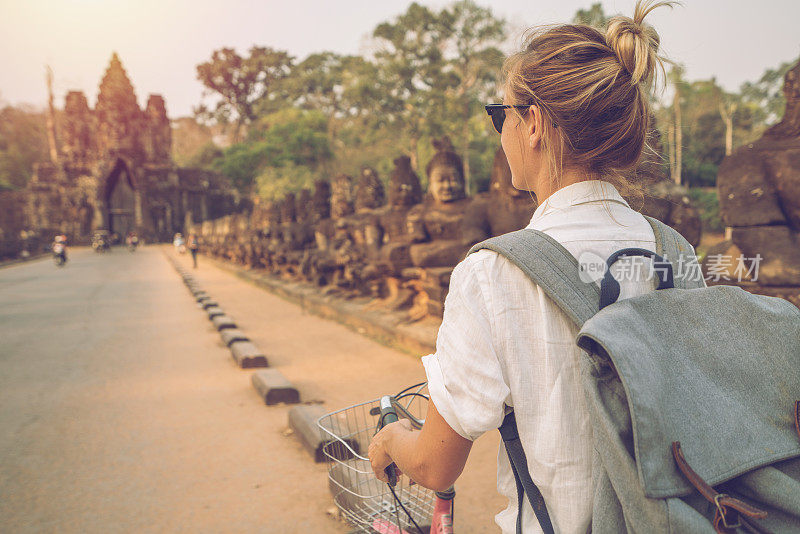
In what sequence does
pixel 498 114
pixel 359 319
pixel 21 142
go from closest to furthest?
pixel 498 114
pixel 359 319
pixel 21 142

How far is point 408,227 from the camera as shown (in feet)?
24.5

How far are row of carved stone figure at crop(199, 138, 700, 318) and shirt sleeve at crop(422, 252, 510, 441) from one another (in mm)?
578

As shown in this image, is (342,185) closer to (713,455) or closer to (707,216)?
(713,455)

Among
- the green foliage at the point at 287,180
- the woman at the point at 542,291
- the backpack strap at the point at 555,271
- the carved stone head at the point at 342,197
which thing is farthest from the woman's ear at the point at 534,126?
the green foliage at the point at 287,180

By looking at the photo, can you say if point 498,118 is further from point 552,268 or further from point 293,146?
point 293,146

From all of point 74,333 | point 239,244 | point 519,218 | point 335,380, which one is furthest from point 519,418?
point 239,244

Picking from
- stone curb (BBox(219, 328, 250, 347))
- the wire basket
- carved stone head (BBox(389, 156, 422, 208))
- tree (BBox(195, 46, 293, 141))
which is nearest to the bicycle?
the wire basket

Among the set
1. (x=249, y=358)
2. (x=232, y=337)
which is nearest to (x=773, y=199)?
(x=249, y=358)

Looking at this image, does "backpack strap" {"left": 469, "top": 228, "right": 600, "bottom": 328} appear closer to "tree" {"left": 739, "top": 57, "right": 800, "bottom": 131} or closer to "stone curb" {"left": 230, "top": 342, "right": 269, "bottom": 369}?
"stone curb" {"left": 230, "top": 342, "right": 269, "bottom": 369}

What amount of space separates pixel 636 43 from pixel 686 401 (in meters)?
0.59

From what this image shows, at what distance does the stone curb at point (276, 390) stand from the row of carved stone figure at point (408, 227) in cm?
225

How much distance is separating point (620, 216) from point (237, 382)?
16.4 feet

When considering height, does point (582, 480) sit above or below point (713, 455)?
below

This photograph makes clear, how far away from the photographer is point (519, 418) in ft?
3.32
